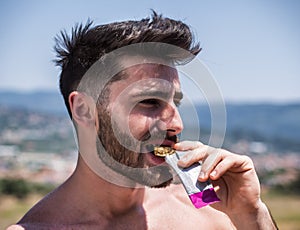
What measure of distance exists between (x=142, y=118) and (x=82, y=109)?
41 cm

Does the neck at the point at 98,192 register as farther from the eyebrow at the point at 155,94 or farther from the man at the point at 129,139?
the eyebrow at the point at 155,94

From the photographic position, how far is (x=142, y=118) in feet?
7.74

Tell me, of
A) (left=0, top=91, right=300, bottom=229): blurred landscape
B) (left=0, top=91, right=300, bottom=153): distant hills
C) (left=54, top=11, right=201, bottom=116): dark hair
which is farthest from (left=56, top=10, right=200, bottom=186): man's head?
(left=0, top=91, right=300, bottom=153): distant hills

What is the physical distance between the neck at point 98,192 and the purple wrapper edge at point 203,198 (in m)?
0.66

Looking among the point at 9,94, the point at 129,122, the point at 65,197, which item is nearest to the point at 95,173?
the point at 65,197

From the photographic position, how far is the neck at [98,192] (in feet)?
8.57

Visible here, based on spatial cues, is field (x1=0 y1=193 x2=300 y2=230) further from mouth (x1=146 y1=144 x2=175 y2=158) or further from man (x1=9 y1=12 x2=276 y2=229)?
mouth (x1=146 y1=144 x2=175 y2=158)

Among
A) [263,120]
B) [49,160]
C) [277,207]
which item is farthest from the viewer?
[263,120]

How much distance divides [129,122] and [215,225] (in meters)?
0.81

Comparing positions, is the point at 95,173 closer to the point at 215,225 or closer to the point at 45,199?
the point at 45,199

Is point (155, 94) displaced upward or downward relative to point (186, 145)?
upward

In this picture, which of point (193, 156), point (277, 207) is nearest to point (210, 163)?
point (193, 156)

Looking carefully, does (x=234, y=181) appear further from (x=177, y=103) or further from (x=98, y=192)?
(x=98, y=192)

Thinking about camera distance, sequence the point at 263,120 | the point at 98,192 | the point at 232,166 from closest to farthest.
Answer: the point at 232,166
the point at 98,192
the point at 263,120
